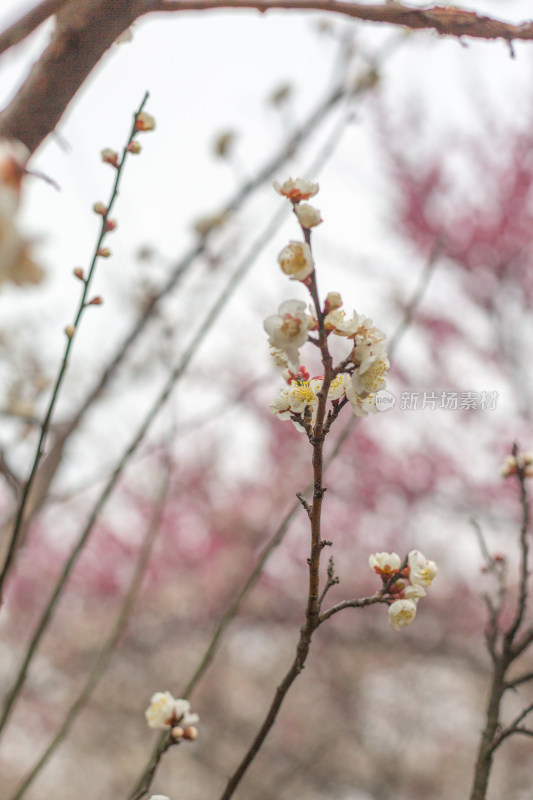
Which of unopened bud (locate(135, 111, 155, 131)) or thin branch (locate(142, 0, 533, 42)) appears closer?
thin branch (locate(142, 0, 533, 42))

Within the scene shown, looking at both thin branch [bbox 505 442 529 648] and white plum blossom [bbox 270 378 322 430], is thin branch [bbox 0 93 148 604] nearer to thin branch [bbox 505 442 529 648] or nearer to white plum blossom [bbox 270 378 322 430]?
white plum blossom [bbox 270 378 322 430]

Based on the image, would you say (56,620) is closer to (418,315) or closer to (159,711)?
(418,315)

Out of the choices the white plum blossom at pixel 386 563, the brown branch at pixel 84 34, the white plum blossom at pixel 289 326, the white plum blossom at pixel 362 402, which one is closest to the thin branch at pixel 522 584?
the white plum blossom at pixel 386 563

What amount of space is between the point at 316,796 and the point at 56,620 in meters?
2.98

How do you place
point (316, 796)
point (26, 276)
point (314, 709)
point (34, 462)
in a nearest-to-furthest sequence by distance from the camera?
point (26, 276) < point (34, 462) < point (316, 796) < point (314, 709)

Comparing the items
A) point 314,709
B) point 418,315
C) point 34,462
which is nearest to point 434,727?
point 314,709

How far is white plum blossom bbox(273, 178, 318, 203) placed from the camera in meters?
0.54

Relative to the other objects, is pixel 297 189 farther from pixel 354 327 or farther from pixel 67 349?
pixel 67 349

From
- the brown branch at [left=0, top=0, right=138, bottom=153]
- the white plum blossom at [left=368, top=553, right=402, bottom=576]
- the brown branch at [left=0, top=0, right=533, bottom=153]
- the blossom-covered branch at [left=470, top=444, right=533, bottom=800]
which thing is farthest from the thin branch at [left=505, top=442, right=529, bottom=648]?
the brown branch at [left=0, top=0, right=138, bottom=153]

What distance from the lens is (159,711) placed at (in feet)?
2.31

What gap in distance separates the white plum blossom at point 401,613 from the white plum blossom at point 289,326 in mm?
250

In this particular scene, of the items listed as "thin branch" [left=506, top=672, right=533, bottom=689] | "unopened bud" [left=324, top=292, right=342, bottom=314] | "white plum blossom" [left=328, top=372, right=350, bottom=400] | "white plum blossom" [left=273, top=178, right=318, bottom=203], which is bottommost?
"thin branch" [left=506, top=672, right=533, bottom=689]

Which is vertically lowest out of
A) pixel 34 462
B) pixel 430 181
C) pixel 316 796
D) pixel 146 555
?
pixel 34 462

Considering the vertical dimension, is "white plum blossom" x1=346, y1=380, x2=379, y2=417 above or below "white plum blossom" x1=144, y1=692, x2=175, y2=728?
above
